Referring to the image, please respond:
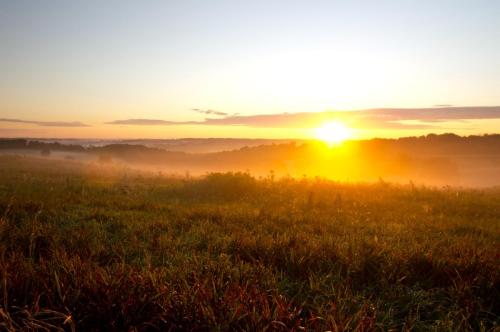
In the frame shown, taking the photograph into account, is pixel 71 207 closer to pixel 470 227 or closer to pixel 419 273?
pixel 419 273

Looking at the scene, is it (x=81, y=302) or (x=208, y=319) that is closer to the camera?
(x=208, y=319)

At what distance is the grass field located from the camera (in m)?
2.74

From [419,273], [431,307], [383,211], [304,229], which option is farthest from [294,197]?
[431,307]

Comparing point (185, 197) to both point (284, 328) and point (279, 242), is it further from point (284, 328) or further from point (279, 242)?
point (284, 328)

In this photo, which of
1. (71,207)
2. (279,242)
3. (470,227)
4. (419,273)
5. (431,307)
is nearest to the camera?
(431,307)

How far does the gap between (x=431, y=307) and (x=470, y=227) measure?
491 cm

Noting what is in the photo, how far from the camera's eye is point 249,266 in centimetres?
430

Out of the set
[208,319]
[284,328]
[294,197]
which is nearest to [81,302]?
[208,319]

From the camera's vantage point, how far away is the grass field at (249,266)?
8.98 ft

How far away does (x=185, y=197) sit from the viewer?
38.9 feet

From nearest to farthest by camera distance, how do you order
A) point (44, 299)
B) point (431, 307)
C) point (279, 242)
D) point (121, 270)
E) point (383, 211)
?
point (44, 299), point (121, 270), point (431, 307), point (279, 242), point (383, 211)

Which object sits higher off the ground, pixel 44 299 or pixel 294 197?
pixel 44 299

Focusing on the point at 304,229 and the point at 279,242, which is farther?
the point at 304,229

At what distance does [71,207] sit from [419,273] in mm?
7049
